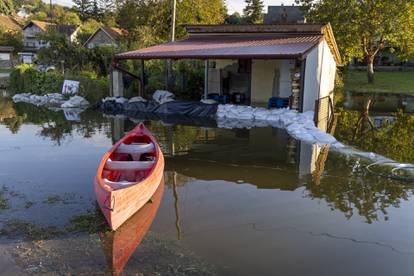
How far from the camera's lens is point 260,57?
641 inches

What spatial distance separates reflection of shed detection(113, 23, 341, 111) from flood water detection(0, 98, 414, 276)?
5.67 meters

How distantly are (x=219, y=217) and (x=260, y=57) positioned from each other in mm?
10623

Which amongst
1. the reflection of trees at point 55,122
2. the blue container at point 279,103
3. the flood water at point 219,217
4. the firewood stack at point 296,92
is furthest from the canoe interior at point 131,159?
the blue container at point 279,103

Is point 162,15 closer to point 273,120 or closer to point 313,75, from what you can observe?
point 313,75

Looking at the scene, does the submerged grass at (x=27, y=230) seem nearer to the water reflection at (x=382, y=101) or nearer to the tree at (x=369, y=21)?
the water reflection at (x=382, y=101)

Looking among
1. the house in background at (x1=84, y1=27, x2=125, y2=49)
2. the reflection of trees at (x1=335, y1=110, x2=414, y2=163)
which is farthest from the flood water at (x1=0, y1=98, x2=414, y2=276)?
the house in background at (x1=84, y1=27, x2=125, y2=49)

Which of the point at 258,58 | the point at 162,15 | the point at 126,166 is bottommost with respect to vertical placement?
the point at 126,166

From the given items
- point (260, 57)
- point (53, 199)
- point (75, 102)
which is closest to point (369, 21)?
point (260, 57)

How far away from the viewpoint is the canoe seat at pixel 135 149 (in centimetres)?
882

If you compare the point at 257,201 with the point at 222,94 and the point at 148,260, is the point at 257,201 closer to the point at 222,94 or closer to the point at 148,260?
the point at 148,260

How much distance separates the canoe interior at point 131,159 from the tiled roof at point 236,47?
7938 mm

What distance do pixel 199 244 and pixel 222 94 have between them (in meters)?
16.1

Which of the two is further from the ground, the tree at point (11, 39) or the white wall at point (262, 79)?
the tree at point (11, 39)

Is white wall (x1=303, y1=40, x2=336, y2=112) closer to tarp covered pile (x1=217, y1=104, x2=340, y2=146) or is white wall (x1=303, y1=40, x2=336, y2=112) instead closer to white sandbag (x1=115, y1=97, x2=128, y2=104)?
tarp covered pile (x1=217, y1=104, x2=340, y2=146)
